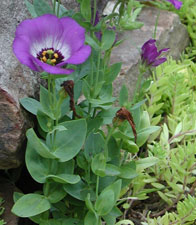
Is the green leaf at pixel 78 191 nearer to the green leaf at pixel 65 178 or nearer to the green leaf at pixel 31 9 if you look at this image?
the green leaf at pixel 65 178

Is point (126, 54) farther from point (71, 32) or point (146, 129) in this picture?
point (71, 32)

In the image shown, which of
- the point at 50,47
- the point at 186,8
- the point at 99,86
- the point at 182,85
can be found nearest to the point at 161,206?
the point at 182,85

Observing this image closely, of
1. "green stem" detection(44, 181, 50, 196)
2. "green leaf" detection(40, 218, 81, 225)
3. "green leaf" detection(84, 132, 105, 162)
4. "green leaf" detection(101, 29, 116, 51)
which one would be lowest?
"green leaf" detection(40, 218, 81, 225)

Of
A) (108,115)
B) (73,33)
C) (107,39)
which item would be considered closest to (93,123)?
(108,115)

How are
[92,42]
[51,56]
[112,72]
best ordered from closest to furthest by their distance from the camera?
[51,56] → [92,42] → [112,72]

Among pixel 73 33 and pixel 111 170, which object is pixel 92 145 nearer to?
pixel 111 170

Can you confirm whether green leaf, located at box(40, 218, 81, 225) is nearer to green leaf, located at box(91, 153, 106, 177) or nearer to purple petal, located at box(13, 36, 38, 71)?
green leaf, located at box(91, 153, 106, 177)

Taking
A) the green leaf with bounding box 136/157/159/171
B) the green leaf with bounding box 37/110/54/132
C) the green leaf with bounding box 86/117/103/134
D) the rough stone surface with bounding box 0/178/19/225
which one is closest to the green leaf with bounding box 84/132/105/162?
the green leaf with bounding box 86/117/103/134
